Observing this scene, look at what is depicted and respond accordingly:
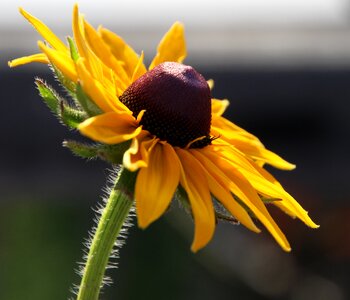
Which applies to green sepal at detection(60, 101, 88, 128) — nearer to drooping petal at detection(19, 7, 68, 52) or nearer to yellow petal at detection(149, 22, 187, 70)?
drooping petal at detection(19, 7, 68, 52)

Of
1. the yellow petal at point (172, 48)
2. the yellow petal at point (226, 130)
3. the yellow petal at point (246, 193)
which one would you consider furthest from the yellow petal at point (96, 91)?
the yellow petal at point (172, 48)

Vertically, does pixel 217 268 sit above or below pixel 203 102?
below

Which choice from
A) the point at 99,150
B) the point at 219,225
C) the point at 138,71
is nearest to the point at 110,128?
the point at 99,150

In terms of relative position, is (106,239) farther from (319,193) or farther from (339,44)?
(339,44)

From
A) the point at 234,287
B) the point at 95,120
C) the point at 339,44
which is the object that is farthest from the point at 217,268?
the point at 95,120

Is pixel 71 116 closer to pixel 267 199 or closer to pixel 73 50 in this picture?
pixel 73 50

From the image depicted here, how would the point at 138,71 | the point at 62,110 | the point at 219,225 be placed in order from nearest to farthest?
the point at 62,110, the point at 138,71, the point at 219,225

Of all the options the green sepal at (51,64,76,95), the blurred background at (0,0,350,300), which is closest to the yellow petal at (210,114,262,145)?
the green sepal at (51,64,76,95)

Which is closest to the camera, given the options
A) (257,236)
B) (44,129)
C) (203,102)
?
(203,102)
